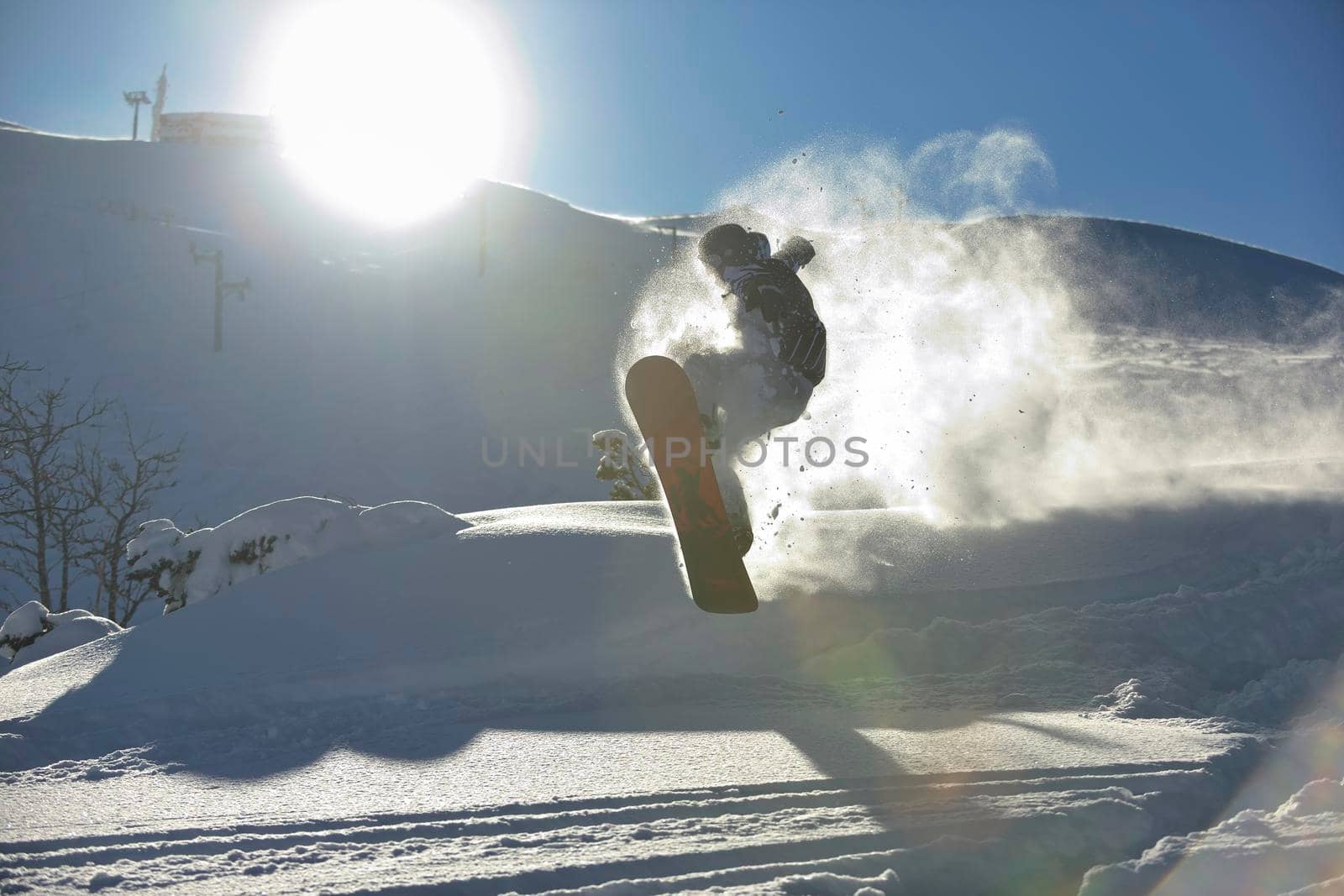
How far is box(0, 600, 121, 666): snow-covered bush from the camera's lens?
685 cm

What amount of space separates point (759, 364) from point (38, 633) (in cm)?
570

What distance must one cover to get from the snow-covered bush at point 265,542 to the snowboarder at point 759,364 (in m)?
2.11

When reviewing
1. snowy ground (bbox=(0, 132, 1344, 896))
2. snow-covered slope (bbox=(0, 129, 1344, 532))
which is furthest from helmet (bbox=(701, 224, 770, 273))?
snow-covered slope (bbox=(0, 129, 1344, 532))

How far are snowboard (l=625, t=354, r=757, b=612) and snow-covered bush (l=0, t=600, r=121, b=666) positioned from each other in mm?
4438

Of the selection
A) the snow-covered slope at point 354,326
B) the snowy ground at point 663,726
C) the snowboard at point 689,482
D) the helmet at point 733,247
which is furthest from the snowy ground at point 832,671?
the snow-covered slope at point 354,326

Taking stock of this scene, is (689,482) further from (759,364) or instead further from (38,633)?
(38,633)

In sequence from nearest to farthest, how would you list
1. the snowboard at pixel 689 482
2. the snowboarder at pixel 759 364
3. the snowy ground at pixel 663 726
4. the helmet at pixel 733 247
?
the snowy ground at pixel 663 726, the snowboard at pixel 689 482, the snowboarder at pixel 759 364, the helmet at pixel 733 247

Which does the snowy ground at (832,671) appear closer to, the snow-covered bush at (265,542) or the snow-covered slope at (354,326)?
the snow-covered bush at (265,542)

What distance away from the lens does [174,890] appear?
8.95 ft

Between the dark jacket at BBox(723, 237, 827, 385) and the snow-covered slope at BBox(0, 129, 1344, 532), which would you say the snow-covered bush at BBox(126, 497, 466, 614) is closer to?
the dark jacket at BBox(723, 237, 827, 385)

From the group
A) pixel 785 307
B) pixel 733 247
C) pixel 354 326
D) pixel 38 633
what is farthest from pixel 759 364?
pixel 354 326

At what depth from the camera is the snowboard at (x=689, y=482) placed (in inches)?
232

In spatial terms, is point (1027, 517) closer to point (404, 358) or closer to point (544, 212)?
point (404, 358)

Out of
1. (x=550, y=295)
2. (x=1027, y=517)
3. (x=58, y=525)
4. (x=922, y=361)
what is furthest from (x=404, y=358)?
(x=1027, y=517)
